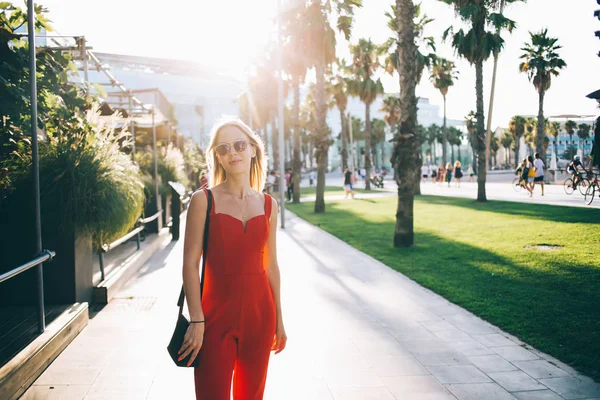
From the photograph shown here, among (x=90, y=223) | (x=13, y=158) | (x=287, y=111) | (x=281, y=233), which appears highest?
(x=287, y=111)

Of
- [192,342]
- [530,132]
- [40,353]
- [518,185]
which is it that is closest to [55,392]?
[40,353]

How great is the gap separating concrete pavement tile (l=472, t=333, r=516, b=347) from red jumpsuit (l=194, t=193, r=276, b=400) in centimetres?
343

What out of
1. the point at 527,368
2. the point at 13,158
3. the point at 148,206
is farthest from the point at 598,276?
the point at 148,206

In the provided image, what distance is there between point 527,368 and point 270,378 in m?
2.15

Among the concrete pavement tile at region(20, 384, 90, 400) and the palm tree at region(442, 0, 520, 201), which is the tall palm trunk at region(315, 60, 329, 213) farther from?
the concrete pavement tile at region(20, 384, 90, 400)

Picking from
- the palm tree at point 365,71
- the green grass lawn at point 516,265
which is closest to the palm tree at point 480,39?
the green grass lawn at point 516,265

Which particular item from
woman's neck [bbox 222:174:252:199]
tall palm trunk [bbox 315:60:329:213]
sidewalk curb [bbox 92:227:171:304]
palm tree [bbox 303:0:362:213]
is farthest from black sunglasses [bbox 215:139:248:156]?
palm tree [bbox 303:0:362:213]

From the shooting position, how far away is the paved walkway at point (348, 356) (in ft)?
13.4

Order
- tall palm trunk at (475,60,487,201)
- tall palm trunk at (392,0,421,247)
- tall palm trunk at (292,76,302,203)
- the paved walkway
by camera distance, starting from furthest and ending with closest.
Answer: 1. tall palm trunk at (292,76,302,203)
2. tall palm trunk at (475,60,487,201)
3. tall palm trunk at (392,0,421,247)
4. the paved walkway

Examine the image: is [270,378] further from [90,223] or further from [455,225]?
[455,225]

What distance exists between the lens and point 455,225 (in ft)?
49.0

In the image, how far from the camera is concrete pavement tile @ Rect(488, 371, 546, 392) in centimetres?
411

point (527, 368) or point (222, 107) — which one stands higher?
point (222, 107)

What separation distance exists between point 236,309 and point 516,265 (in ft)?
24.9
